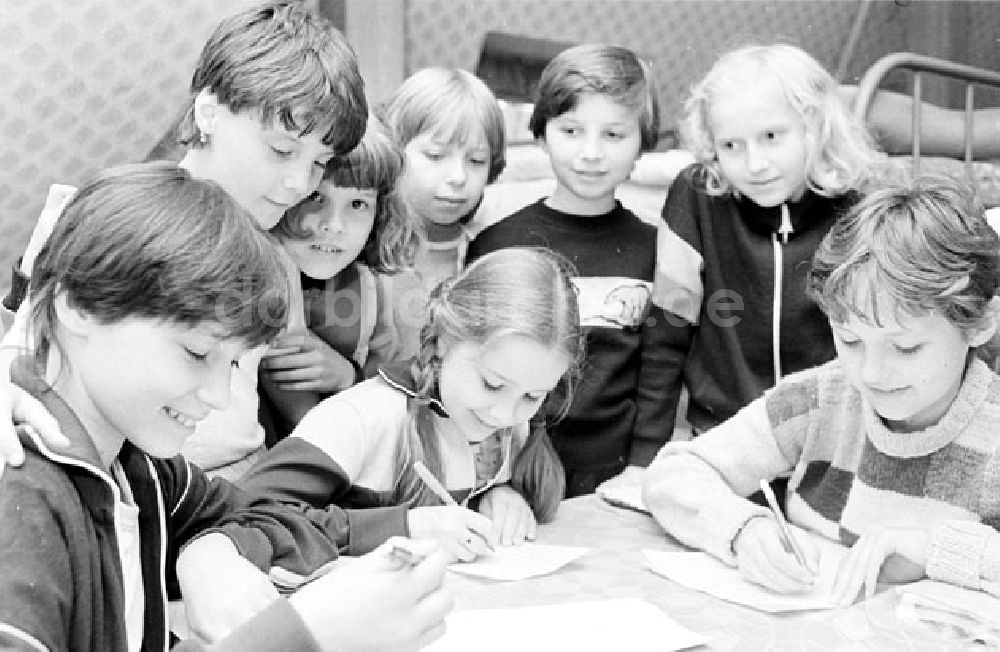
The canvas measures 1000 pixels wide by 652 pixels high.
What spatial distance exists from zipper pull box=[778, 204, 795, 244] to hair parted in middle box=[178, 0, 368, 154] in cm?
73

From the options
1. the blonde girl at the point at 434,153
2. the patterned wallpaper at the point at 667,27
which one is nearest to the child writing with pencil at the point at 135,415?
the blonde girl at the point at 434,153

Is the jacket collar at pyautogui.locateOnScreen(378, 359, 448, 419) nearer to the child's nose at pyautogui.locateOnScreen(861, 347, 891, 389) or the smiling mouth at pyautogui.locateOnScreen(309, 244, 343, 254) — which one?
the smiling mouth at pyautogui.locateOnScreen(309, 244, 343, 254)

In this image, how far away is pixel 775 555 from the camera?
51.5 inches

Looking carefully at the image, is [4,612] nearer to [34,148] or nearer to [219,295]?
[219,295]

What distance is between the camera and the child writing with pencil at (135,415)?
2.69ft

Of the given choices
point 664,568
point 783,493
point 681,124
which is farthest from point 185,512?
point 681,124

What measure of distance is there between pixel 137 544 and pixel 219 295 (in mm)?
236

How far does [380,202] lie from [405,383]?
367 millimetres

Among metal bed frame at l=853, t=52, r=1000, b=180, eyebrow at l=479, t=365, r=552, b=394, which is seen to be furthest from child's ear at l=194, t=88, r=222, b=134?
metal bed frame at l=853, t=52, r=1000, b=180

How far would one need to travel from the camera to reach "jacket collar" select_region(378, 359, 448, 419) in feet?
5.07

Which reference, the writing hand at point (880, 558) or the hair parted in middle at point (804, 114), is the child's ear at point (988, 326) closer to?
the writing hand at point (880, 558)

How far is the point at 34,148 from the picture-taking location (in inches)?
86.9

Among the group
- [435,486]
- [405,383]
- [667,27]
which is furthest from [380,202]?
[667,27]

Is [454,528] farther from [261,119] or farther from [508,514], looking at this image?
[261,119]
